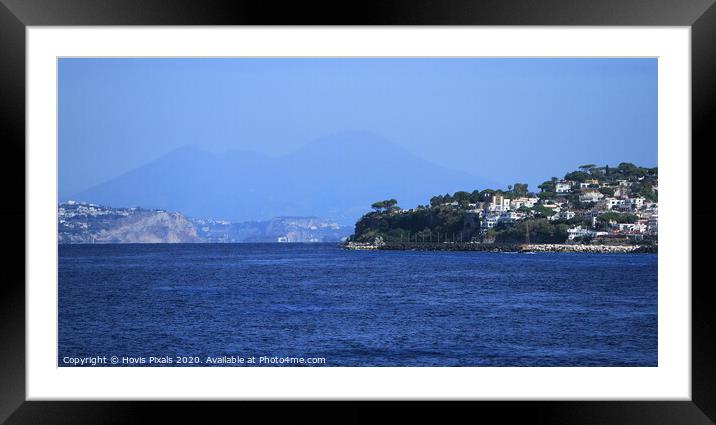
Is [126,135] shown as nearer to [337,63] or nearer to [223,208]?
[223,208]

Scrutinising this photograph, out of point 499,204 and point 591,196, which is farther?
point 499,204

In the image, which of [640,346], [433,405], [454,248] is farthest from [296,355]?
[454,248]

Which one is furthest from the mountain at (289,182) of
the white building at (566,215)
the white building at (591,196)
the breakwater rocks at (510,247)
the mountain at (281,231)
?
the white building at (591,196)

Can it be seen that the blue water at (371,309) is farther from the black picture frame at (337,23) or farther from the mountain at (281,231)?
the mountain at (281,231)

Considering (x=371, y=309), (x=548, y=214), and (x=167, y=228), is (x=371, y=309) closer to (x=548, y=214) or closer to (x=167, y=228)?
(x=548, y=214)

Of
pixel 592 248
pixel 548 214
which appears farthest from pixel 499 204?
pixel 592 248

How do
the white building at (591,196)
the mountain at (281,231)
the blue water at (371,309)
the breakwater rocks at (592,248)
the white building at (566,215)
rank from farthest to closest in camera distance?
the mountain at (281,231)
the white building at (591,196)
the white building at (566,215)
the breakwater rocks at (592,248)
the blue water at (371,309)

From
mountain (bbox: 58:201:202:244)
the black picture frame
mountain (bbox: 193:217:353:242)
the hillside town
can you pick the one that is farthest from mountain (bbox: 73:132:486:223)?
the black picture frame
